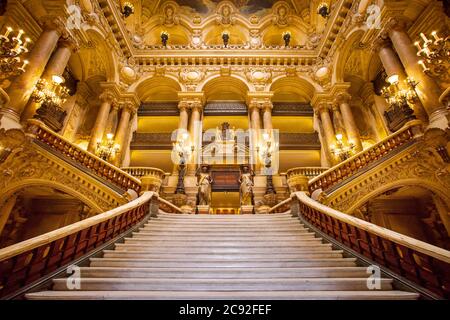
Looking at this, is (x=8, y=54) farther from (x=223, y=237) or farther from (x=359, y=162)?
(x=359, y=162)

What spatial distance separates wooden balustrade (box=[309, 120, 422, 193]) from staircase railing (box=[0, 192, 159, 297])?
541 centimetres

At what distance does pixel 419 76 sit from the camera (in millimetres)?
7156

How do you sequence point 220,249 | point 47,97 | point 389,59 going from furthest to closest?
point 389,59
point 47,97
point 220,249

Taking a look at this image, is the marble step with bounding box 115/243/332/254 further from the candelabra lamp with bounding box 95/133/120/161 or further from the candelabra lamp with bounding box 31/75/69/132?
the candelabra lamp with bounding box 95/133/120/161

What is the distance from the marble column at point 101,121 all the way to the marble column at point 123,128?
733 mm

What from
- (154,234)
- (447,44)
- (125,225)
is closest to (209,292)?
(154,234)

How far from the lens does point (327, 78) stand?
12828mm

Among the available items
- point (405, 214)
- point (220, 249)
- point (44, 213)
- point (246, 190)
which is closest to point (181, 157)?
point (246, 190)

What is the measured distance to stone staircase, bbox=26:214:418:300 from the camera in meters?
2.43

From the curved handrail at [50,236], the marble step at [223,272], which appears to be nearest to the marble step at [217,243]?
the curved handrail at [50,236]

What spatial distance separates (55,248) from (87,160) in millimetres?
4896

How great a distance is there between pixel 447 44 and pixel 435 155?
2880mm

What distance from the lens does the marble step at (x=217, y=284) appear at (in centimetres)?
262

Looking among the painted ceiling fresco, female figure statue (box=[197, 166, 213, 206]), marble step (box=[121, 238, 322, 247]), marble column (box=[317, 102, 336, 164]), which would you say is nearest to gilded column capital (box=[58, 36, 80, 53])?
female figure statue (box=[197, 166, 213, 206])
